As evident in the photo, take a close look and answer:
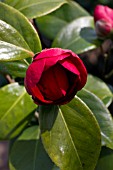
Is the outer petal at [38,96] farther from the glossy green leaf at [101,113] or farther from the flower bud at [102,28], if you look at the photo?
the flower bud at [102,28]

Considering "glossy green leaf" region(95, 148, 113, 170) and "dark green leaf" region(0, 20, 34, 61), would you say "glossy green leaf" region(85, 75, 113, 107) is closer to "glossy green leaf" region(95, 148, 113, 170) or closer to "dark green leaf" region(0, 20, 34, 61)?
"glossy green leaf" region(95, 148, 113, 170)

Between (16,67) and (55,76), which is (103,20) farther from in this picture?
(55,76)

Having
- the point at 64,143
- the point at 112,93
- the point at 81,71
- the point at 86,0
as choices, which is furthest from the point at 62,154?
the point at 86,0

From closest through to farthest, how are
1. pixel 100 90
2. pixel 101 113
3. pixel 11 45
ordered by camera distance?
pixel 11 45
pixel 101 113
pixel 100 90

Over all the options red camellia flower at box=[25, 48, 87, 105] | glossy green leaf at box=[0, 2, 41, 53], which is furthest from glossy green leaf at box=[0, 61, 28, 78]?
red camellia flower at box=[25, 48, 87, 105]

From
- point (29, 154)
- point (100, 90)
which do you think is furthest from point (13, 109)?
point (100, 90)

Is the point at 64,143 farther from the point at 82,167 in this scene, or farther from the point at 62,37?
the point at 62,37
